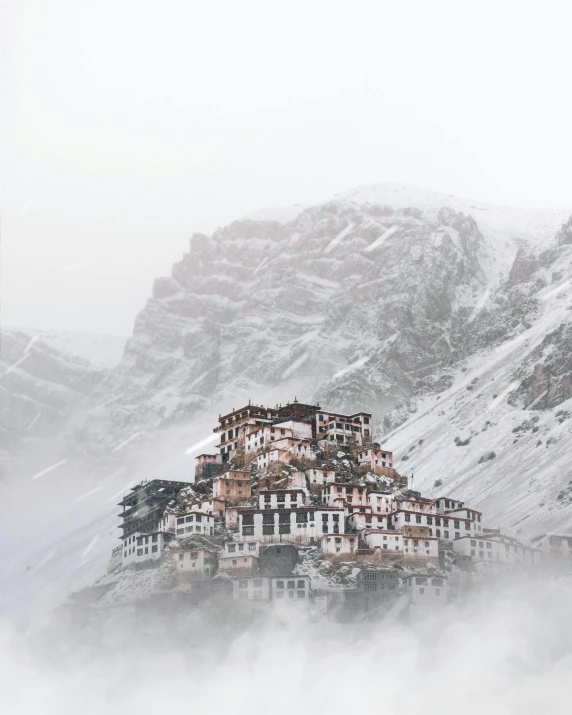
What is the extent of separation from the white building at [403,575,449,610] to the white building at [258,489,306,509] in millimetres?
16509

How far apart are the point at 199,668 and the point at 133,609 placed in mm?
13756

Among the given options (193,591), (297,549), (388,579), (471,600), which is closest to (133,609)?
(193,591)

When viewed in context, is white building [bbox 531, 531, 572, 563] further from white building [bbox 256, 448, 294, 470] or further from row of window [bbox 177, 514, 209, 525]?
row of window [bbox 177, 514, 209, 525]

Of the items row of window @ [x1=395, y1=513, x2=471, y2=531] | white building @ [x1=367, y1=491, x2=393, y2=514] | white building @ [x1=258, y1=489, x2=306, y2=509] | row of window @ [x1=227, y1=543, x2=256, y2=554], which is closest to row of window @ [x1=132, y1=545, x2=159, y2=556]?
row of window @ [x1=227, y1=543, x2=256, y2=554]

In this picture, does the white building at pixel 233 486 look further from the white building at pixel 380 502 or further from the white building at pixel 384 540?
the white building at pixel 384 540

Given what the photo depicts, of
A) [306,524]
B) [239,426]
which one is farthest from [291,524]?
[239,426]

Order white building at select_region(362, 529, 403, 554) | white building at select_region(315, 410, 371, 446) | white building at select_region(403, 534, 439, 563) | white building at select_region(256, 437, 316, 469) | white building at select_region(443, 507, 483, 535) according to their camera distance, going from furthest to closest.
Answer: white building at select_region(315, 410, 371, 446)
white building at select_region(256, 437, 316, 469)
white building at select_region(443, 507, 483, 535)
white building at select_region(403, 534, 439, 563)
white building at select_region(362, 529, 403, 554)

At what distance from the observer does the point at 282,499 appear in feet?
399

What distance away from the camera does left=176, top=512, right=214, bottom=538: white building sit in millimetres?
123000

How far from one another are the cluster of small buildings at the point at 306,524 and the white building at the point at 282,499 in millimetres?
130

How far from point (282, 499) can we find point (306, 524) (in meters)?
5.10

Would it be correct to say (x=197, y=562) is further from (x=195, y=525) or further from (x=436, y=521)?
(x=436, y=521)

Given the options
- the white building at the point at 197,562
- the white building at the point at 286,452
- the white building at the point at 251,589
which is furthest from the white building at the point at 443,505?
the white building at the point at 197,562

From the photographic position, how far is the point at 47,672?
117812 mm
